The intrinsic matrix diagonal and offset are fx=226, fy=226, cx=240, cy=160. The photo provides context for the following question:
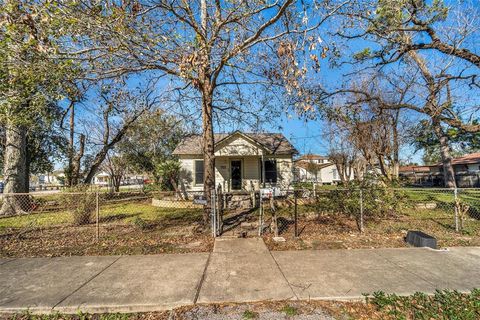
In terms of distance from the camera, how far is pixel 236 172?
49.6ft

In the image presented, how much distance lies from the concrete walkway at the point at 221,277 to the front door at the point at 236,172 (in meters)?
9.90

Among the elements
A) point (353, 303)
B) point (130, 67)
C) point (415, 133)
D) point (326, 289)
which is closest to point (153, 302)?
point (326, 289)

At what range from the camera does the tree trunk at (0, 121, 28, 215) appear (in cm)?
997

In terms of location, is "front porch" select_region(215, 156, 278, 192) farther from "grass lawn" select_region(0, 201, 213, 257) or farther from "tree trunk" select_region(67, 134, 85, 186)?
"tree trunk" select_region(67, 134, 85, 186)

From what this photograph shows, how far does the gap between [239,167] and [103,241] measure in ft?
32.9

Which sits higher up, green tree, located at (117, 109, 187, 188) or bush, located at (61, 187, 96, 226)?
green tree, located at (117, 109, 187, 188)

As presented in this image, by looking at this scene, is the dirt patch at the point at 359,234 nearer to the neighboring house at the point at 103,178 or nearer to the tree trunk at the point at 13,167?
the tree trunk at the point at 13,167

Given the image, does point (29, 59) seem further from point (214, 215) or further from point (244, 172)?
point (244, 172)

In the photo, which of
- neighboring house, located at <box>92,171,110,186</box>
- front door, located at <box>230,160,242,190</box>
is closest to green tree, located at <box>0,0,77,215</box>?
front door, located at <box>230,160,242,190</box>

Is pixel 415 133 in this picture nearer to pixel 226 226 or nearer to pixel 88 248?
pixel 226 226

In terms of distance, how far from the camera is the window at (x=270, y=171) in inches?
600

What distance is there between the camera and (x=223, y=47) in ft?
18.9

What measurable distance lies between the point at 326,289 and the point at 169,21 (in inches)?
265

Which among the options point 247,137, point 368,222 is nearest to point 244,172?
point 247,137
